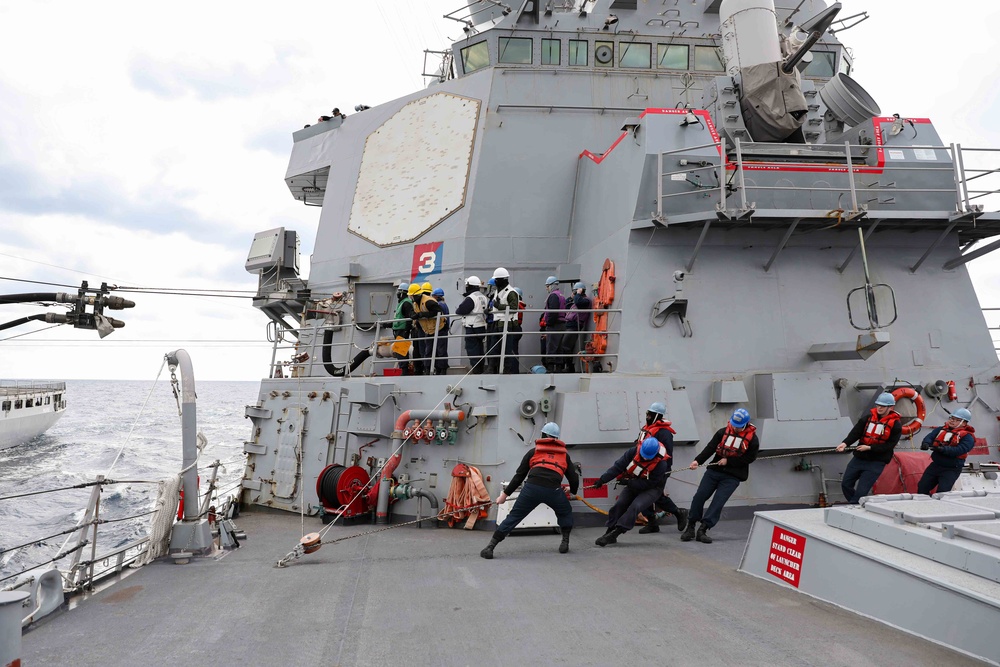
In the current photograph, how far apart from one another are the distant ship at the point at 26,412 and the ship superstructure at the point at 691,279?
3176 cm

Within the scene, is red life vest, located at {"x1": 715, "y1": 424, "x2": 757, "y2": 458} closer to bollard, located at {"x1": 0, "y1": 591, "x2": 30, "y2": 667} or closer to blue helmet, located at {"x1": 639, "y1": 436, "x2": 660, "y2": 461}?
blue helmet, located at {"x1": 639, "y1": 436, "x2": 660, "y2": 461}

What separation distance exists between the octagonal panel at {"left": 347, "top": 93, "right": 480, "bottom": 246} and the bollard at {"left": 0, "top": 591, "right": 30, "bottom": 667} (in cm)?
808

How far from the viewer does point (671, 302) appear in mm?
7848

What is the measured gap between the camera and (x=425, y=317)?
28.4ft

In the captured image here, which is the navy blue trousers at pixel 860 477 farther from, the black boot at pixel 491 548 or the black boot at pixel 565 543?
the black boot at pixel 491 548

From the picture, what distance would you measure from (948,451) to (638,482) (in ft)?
10.4

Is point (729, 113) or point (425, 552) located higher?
point (729, 113)

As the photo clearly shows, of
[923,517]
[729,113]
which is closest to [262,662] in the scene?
[923,517]

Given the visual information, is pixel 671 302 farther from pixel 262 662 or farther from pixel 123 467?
pixel 123 467

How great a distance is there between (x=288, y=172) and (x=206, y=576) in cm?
995

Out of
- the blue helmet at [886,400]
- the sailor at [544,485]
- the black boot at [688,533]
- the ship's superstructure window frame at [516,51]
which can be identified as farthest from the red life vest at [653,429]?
the ship's superstructure window frame at [516,51]

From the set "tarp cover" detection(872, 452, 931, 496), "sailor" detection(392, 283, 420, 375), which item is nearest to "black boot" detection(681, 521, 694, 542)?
"tarp cover" detection(872, 452, 931, 496)

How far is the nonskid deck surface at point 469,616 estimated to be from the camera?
373 cm

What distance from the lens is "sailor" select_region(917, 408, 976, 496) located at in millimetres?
6883
